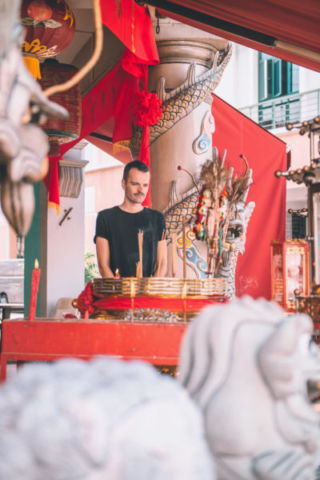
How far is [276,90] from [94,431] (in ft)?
32.3

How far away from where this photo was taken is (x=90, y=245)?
45.1 feet

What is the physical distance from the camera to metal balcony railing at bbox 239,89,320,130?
8.98m

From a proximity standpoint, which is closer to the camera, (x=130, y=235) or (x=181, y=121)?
(x=130, y=235)

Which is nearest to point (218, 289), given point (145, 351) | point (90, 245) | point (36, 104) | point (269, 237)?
point (145, 351)

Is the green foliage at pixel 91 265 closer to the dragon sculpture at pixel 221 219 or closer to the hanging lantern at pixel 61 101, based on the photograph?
the hanging lantern at pixel 61 101

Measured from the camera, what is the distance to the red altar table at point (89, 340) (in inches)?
68.6

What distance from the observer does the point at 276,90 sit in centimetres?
996

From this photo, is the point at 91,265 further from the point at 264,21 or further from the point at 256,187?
the point at 264,21

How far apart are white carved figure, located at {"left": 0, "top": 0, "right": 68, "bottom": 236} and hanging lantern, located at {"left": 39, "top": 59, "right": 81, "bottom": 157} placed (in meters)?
3.18

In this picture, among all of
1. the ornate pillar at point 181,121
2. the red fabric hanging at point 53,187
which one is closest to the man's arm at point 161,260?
the ornate pillar at point 181,121

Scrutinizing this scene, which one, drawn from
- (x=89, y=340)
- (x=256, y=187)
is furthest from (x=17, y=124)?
(x=256, y=187)

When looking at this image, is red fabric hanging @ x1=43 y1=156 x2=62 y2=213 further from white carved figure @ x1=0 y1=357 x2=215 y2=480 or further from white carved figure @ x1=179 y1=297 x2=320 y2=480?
white carved figure @ x1=0 y1=357 x2=215 y2=480

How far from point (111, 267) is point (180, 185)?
94 cm

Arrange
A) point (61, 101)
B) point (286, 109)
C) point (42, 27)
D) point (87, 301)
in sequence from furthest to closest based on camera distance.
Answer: point (286, 109), point (61, 101), point (42, 27), point (87, 301)
